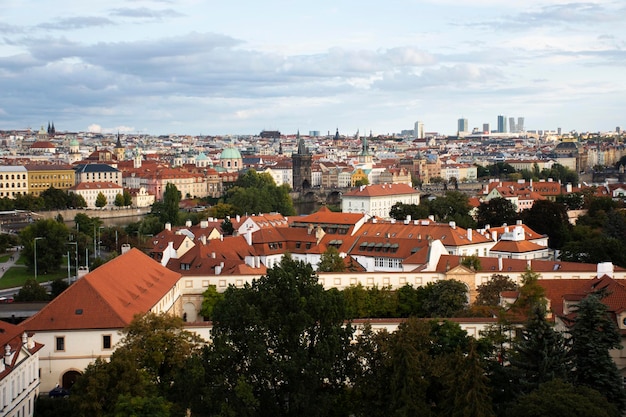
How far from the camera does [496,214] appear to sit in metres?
61.2

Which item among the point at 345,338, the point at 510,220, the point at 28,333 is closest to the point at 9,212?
the point at 510,220

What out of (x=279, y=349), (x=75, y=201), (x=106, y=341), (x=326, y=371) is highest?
(x=279, y=349)

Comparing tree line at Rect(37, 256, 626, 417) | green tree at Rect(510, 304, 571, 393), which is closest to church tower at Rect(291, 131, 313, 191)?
tree line at Rect(37, 256, 626, 417)

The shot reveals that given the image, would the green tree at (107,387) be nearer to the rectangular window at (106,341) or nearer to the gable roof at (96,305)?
the rectangular window at (106,341)

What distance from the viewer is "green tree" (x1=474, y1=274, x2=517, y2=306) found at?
31594 mm

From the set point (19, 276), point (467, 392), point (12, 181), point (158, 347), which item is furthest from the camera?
point (12, 181)

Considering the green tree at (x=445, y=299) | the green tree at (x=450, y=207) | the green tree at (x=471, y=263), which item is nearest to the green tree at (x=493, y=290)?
the green tree at (x=445, y=299)

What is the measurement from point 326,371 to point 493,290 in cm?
1386

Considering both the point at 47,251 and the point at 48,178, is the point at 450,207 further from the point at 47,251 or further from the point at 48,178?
the point at 48,178

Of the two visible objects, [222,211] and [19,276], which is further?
[222,211]

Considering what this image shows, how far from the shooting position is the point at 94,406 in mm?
19156

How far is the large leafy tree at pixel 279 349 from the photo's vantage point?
749 inches

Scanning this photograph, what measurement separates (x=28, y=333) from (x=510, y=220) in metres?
41.2

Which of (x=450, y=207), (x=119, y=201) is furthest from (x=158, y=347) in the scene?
(x=119, y=201)
